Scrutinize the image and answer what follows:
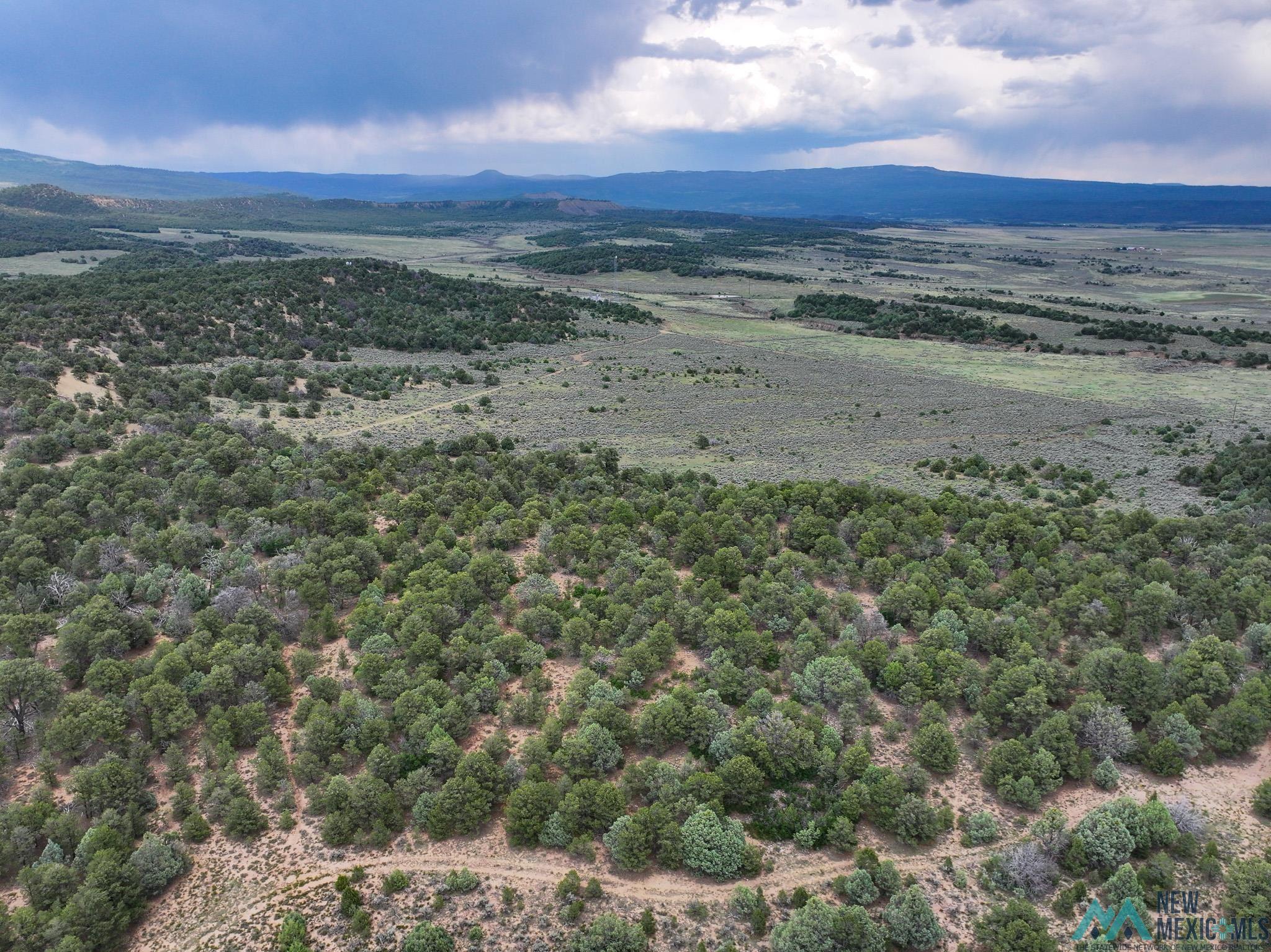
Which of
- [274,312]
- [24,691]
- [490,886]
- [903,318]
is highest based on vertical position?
[903,318]

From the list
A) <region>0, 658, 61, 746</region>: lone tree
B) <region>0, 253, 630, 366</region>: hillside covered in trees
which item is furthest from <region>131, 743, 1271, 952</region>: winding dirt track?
<region>0, 253, 630, 366</region>: hillside covered in trees

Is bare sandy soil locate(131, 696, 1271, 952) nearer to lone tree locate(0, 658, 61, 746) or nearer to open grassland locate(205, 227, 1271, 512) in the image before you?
lone tree locate(0, 658, 61, 746)

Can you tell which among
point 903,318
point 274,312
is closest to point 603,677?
point 274,312

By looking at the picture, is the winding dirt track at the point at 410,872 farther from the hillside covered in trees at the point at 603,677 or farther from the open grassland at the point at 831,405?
the open grassland at the point at 831,405

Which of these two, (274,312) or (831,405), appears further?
(274,312)

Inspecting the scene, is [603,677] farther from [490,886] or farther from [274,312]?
[274,312]

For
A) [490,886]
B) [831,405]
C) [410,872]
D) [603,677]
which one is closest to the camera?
[490,886]

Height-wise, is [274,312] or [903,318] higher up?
[903,318]

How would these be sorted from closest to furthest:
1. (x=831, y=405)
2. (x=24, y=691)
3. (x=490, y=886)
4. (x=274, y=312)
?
(x=490, y=886)
(x=24, y=691)
(x=831, y=405)
(x=274, y=312)

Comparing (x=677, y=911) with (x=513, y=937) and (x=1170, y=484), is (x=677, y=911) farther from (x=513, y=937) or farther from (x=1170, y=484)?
(x=1170, y=484)
